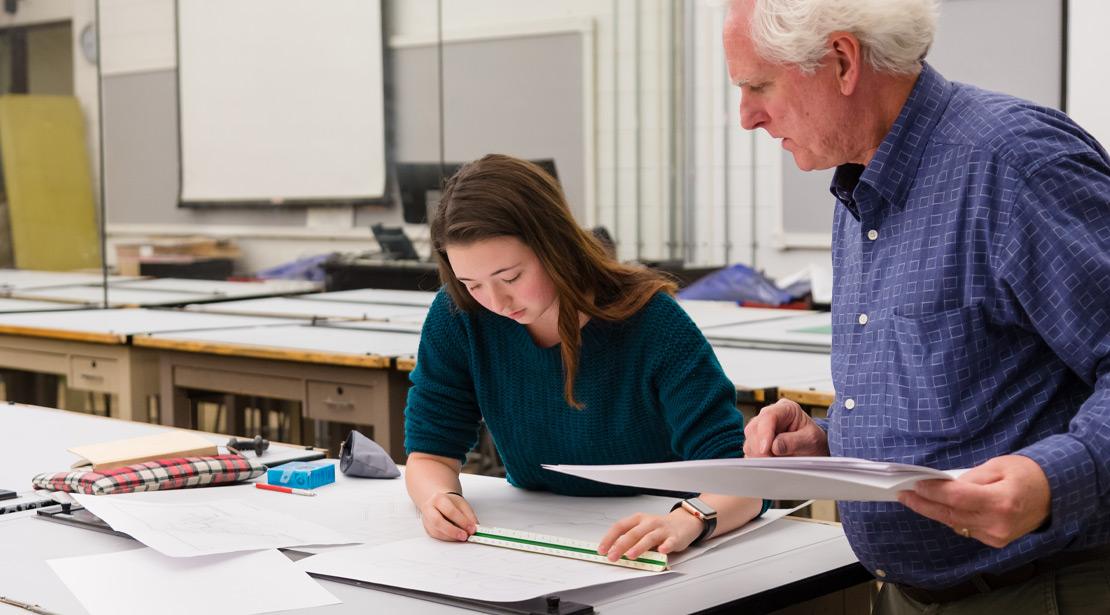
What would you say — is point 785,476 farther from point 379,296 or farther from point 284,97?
point 284,97

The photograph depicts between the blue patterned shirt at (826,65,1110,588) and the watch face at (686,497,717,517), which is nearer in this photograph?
the blue patterned shirt at (826,65,1110,588)

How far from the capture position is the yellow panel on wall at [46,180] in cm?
482

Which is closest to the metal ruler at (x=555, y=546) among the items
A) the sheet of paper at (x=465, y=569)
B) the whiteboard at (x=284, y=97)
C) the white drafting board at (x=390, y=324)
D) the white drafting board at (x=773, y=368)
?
the sheet of paper at (x=465, y=569)

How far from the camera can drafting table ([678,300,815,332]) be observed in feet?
13.7

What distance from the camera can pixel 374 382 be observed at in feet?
11.5

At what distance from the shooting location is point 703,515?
62.0 inches

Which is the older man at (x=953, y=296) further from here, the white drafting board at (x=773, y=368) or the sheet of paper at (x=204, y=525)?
the white drafting board at (x=773, y=368)

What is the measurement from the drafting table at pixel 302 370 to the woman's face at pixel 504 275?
1.63 m

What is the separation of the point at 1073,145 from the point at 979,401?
243 millimetres

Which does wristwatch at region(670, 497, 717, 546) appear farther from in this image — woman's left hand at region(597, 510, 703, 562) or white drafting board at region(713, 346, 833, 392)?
white drafting board at region(713, 346, 833, 392)

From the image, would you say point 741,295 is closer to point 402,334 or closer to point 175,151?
point 402,334

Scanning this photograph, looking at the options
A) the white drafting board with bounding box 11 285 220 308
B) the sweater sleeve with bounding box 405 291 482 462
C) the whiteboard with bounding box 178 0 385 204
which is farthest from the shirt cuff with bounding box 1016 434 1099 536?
the white drafting board with bounding box 11 285 220 308

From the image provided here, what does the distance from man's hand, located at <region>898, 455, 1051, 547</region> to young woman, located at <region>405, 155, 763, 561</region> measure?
0.64 m

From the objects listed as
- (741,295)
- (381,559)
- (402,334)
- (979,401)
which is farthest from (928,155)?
(741,295)
